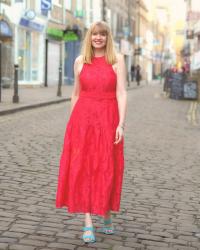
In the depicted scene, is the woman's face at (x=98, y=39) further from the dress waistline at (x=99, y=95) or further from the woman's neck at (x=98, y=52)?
the dress waistline at (x=99, y=95)

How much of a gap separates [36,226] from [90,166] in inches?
30.0

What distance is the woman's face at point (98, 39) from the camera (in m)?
4.25

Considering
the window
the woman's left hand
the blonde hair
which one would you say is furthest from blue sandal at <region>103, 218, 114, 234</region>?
the window

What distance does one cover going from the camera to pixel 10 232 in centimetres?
443

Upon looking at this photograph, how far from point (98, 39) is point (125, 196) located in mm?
2196

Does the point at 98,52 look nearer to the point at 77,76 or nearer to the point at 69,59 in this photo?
the point at 77,76

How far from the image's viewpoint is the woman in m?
4.24

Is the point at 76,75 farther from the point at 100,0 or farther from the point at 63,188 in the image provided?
the point at 100,0

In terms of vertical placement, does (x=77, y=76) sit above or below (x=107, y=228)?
above

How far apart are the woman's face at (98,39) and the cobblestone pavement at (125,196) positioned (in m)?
1.42

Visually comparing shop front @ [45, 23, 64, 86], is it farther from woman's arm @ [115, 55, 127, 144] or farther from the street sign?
woman's arm @ [115, 55, 127, 144]

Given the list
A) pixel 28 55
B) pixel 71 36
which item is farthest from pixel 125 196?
pixel 71 36

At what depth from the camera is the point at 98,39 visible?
14.0 ft

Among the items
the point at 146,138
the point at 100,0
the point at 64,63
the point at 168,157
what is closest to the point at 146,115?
the point at 146,138
